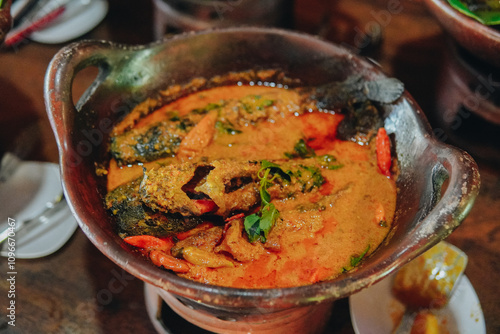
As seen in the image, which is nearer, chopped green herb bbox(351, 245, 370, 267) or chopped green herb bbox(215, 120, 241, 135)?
chopped green herb bbox(351, 245, 370, 267)

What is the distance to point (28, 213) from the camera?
287 centimetres

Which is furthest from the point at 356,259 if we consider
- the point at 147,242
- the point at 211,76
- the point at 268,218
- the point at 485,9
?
the point at 485,9

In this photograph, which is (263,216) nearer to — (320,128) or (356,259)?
(356,259)

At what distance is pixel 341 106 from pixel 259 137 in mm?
519

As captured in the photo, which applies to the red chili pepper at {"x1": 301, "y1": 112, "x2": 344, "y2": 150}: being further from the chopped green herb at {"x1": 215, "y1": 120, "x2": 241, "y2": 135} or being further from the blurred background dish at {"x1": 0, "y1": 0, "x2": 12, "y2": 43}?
the blurred background dish at {"x1": 0, "y1": 0, "x2": 12, "y2": 43}

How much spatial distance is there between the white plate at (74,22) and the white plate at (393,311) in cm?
337

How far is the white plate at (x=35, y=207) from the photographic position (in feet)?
8.86

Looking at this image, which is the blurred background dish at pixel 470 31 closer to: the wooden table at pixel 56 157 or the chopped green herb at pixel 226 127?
the wooden table at pixel 56 157

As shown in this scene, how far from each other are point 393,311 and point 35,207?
92.5 inches

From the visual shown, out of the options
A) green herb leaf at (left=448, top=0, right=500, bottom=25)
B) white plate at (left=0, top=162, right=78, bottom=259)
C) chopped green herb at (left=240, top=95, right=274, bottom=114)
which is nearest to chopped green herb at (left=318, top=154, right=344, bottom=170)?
chopped green herb at (left=240, top=95, right=274, bottom=114)

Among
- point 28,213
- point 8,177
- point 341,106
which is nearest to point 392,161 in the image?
point 341,106

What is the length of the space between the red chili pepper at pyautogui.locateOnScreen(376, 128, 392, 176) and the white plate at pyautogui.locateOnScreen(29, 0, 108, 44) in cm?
303

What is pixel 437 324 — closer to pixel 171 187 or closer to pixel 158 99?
pixel 171 187

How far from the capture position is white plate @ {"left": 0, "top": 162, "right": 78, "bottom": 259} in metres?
2.70
